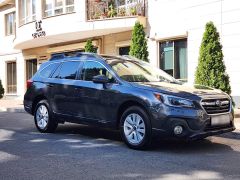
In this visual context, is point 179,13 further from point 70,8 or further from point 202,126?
point 202,126

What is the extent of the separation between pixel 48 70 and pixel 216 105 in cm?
432

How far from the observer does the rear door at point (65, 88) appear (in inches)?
355

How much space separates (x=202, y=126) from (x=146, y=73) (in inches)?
76.0

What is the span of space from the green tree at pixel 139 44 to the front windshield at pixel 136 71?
25.3ft

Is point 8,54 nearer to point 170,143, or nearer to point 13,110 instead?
point 13,110

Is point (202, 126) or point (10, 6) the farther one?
point (10, 6)

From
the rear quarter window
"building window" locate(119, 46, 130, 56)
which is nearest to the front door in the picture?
the rear quarter window

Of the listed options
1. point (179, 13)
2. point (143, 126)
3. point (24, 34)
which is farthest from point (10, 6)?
point (143, 126)

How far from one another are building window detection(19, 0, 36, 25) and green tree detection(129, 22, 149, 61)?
8.80m

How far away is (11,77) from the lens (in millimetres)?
29484

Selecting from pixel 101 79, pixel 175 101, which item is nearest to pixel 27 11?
pixel 101 79

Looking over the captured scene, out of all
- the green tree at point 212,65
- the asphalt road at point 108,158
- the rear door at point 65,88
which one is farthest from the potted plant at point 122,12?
the asphalt road at point 108,158

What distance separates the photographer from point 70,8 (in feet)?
70.4

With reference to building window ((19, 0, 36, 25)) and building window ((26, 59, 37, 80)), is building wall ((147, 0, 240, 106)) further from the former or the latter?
building window ((26, 59, 37, 80))
